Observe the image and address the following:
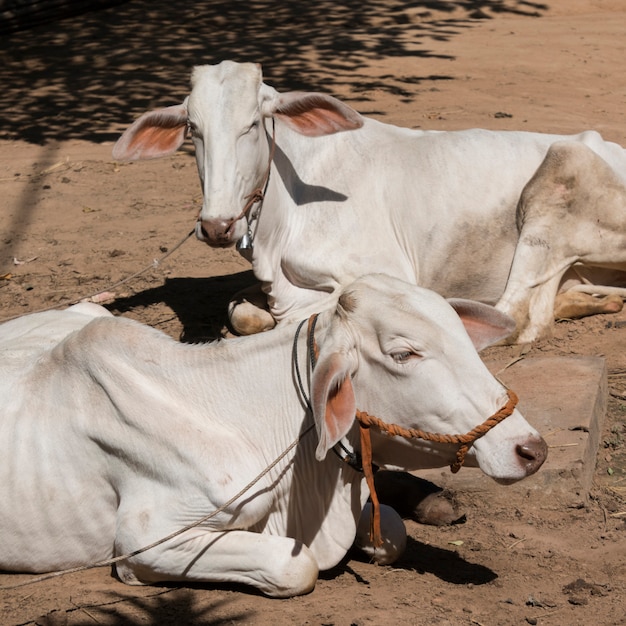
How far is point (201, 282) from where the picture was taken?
7547 millimetres

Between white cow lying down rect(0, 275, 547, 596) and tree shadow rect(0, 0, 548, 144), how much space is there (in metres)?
7.05

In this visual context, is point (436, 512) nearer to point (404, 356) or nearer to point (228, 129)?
point (404, 356)

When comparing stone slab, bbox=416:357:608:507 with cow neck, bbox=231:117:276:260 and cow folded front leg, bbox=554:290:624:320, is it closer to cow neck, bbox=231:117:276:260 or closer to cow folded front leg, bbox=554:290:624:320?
cow folded front leg, bbox=554:290:624:320

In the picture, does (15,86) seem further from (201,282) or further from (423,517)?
(423,517)

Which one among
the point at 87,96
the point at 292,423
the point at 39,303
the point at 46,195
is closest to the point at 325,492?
the point at 292,423

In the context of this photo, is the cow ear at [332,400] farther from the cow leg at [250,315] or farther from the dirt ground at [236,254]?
the cow leg at [250,315]

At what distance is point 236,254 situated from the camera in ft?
26.0

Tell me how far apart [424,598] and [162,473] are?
1.01 m

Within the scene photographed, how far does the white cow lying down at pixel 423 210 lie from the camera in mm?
6164

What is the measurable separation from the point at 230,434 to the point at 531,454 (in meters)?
1.08

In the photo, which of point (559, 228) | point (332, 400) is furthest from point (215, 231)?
point (559, 228)

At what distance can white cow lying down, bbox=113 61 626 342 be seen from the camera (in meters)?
6.16

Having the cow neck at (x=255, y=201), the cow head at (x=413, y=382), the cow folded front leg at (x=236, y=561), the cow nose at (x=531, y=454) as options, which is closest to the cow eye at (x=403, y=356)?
the cow head at (x=413, y=382)

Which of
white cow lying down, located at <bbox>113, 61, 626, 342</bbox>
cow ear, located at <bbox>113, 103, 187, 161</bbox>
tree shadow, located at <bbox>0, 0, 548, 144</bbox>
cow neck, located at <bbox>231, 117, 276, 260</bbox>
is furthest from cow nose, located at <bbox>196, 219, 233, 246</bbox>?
tree shadow, located at <bbox>0, 0, 548, 144</bbox>
